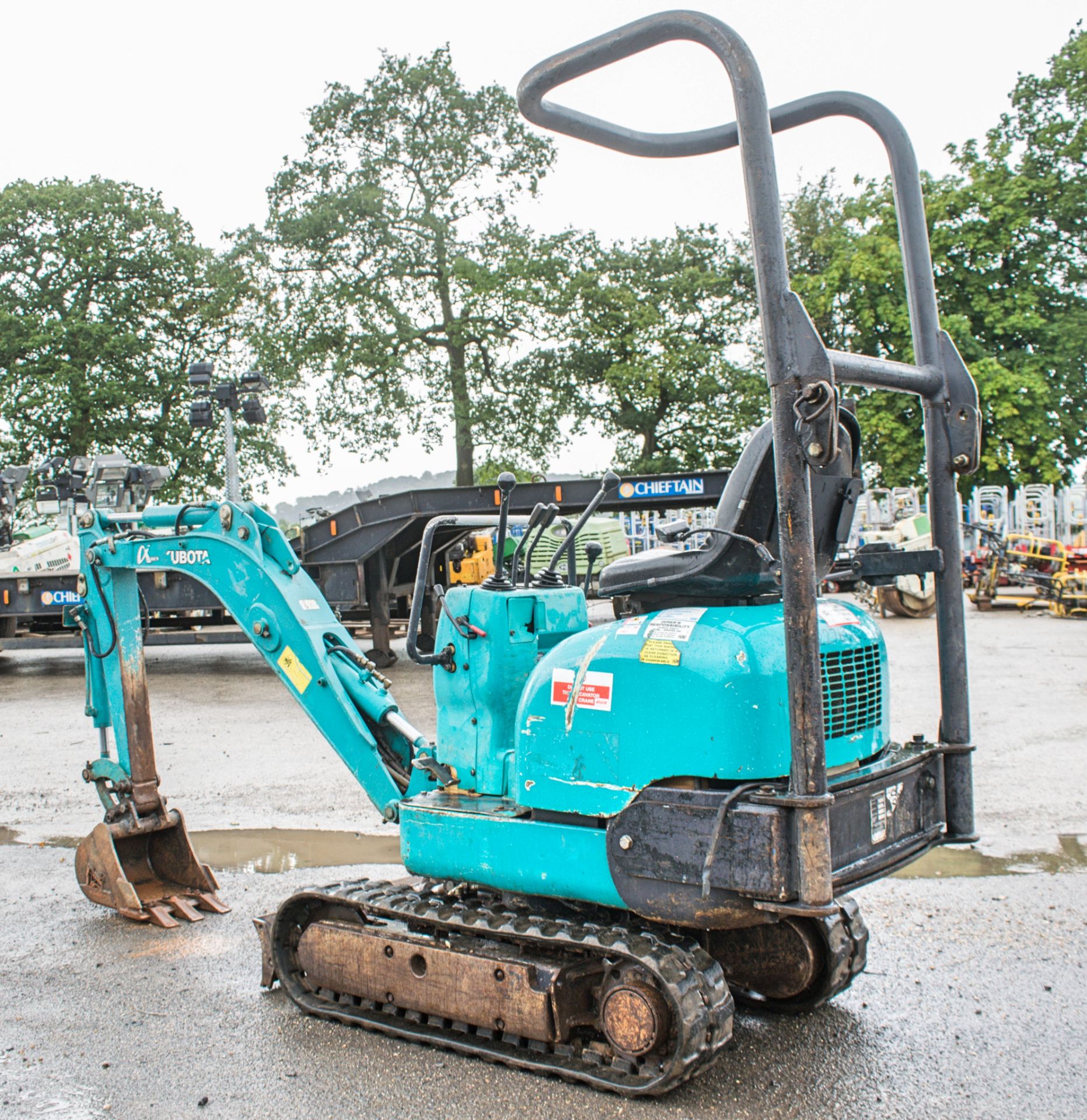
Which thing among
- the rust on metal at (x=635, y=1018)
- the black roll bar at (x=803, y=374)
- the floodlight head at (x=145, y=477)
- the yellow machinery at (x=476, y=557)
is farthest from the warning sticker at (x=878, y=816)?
the floodlight head at (x=145, y=477)

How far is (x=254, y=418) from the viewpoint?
17953 mm

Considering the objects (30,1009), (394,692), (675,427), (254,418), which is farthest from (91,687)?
(675,427)

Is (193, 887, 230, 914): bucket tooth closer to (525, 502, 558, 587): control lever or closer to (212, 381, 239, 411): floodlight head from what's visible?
(525, 502, 558, 587): control lever

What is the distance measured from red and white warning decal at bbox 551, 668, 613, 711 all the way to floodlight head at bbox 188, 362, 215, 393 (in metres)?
13.4

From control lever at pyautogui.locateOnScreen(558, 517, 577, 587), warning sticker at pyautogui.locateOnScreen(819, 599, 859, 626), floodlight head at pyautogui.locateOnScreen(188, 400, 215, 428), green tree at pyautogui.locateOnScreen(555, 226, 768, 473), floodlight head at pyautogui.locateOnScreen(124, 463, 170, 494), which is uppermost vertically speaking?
green tree at pyautogui.locateOnScreen(555, 226, 768, 473)

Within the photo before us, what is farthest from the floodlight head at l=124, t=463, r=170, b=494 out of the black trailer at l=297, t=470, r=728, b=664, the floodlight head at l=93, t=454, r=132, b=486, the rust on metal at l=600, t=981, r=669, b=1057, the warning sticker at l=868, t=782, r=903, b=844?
the warning sticker at l=868, t=782, r=903, b=844

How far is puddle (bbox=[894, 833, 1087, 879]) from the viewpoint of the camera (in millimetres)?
5840

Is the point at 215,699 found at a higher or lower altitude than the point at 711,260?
lower

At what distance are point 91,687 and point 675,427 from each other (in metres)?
31.2

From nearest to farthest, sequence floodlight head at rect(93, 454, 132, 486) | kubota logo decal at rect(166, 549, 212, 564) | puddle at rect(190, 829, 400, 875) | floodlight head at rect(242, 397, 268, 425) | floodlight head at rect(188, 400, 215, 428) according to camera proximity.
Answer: kubota logo decal at rect(166, 549, 212, 564) → puddle at rect(190, 829, 400, 875) → floodlight head at rect(188, 400, 215, 428) → floodlight head at rect(93, 454, 132, 486) → floodlight head at rect(242, 397, 268, 425)

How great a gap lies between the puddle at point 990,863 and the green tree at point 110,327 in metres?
29.7

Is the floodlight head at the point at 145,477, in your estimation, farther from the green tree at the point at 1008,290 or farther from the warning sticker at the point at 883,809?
the green tree at the point at 1008,290

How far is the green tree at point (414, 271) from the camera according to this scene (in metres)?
31.9

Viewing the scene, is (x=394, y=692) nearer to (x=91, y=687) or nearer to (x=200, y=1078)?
(x=91, y=687)
